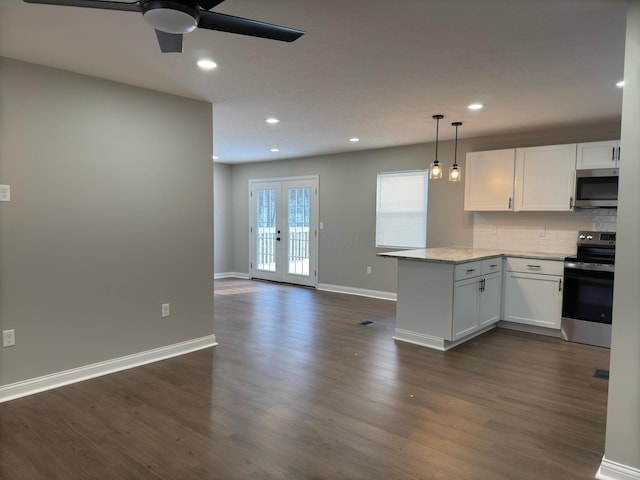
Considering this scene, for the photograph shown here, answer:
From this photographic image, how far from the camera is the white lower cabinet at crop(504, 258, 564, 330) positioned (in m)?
4.54

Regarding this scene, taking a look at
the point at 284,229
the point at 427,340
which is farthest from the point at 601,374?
the point at 284,229

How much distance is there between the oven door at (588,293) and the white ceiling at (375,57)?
1.61m

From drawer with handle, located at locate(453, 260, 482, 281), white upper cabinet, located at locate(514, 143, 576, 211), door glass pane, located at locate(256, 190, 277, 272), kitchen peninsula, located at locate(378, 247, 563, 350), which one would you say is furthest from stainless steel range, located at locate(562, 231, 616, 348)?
door glass pane, located at locate(256, 190, 277, 272)

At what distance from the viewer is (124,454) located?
2293mm

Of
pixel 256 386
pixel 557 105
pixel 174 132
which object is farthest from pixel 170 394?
pixel 557 105

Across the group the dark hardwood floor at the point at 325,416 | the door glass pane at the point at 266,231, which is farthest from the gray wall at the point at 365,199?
the dark hardwood floor at the point at 325,416

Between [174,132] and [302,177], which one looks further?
[302,177]

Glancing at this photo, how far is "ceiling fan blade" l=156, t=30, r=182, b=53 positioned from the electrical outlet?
2290 mm

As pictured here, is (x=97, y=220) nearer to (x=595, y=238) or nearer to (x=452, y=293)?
(x=452, y=293)

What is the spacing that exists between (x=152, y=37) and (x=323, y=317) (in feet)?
12.4

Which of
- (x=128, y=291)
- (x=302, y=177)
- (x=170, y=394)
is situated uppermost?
(x=302, y=177)

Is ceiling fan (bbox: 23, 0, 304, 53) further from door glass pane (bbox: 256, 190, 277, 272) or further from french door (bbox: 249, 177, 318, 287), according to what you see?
door glass pane (bbox: 256, 190, 277, 272)

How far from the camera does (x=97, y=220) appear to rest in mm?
3383

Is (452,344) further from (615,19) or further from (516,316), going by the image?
(615,19)
